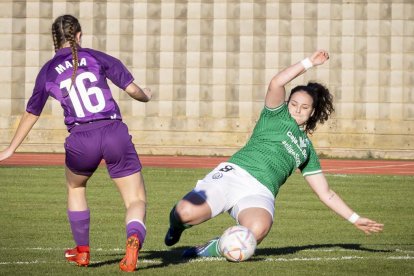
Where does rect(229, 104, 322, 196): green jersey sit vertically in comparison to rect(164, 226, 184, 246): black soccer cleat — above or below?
above

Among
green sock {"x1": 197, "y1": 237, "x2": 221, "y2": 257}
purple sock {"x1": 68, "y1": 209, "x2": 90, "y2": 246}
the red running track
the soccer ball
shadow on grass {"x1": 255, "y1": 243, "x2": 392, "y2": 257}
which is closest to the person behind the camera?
the soccer ball

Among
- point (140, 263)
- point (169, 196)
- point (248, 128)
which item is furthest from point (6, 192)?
point (248, 128)

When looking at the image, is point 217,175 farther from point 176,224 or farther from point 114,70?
point 114,70

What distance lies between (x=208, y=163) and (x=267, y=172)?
54.1ft

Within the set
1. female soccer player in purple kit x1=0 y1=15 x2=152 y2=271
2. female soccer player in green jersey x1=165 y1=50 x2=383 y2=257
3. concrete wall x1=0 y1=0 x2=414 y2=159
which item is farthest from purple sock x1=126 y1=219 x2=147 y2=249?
concrete wall x1=0 y1=0 x2=414 y2=159

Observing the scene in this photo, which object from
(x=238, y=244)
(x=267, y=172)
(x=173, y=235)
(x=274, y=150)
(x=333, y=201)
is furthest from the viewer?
(x=333, y=201)

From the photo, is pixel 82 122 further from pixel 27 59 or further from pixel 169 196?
pixel 27 59

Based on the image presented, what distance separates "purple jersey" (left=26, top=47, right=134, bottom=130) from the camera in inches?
375

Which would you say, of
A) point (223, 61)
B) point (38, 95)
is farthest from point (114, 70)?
point (223, 61)

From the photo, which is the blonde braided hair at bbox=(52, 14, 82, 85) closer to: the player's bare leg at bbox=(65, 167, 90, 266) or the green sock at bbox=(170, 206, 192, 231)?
the player's bare leg at bbox=(65, 167, 90, 266)

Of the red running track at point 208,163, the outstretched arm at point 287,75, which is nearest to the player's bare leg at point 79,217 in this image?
the outstretched arm at point 287,75

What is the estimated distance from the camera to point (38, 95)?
32.1 feet

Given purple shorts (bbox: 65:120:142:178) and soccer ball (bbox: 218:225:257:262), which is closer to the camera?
soccer ball (bbox: 218:225:257:262)

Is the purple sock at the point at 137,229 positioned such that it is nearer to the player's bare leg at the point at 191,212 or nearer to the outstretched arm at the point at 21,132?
the player's bare leg at the point at 191,212
